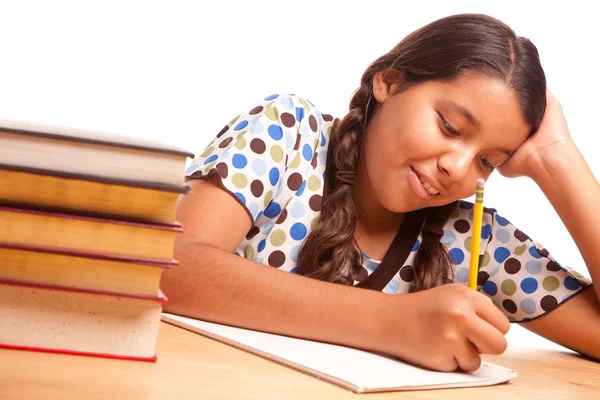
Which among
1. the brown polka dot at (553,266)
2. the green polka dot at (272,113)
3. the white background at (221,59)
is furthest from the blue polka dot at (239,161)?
the white background at (221,59)

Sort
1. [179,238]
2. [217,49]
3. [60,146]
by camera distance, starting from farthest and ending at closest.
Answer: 1. [217,49]
2. [179,238]
3. [60,146]

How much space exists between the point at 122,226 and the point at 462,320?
0.38 m

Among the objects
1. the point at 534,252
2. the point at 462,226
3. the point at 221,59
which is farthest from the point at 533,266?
the point at 221,59

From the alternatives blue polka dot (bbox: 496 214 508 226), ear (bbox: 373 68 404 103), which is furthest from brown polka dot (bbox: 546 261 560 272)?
ear (bbox: 373 68 404 103)

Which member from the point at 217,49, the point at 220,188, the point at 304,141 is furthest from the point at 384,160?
the point at 217,49

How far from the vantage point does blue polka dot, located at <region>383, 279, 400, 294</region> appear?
1182mm

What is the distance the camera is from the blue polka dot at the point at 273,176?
1.06m

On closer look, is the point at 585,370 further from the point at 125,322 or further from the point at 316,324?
the point at 125,322

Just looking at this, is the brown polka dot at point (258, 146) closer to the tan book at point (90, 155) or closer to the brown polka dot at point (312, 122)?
the brown polka dot at point (312, 122)

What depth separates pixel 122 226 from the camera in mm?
495

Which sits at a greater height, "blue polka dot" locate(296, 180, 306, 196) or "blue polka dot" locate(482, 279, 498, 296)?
"blue polka dot" locate(296, 180, 306, 196)

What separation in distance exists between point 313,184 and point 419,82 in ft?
0.72

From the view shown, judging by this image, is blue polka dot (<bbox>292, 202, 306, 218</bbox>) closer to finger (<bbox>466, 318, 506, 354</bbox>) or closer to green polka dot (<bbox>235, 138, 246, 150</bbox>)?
green polka dot (<bbox>235, 138, 246, 150</bbox>)

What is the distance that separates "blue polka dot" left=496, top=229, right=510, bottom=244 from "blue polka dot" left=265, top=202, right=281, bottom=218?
39 cm
